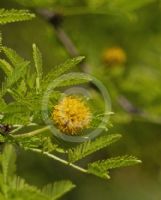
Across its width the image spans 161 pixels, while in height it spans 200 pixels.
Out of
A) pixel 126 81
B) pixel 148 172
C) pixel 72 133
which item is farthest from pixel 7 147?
pixel 148 172

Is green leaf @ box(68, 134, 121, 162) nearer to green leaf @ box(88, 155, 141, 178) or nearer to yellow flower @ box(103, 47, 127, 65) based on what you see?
green leaf @ box(88, 155, 141, 178)

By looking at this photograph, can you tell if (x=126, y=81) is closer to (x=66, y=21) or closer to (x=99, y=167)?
(x=66, y=21)

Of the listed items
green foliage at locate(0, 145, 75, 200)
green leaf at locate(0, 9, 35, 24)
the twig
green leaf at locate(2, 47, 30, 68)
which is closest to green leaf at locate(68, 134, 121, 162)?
green foliage at locate(0, 145, 75, 200)

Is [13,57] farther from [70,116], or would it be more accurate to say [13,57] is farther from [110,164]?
[110,164]

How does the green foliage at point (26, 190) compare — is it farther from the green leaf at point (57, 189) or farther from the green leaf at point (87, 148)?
the green leaf at point (87, 148)

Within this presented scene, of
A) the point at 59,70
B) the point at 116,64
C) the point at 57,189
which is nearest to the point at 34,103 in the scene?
the point at 59,70
